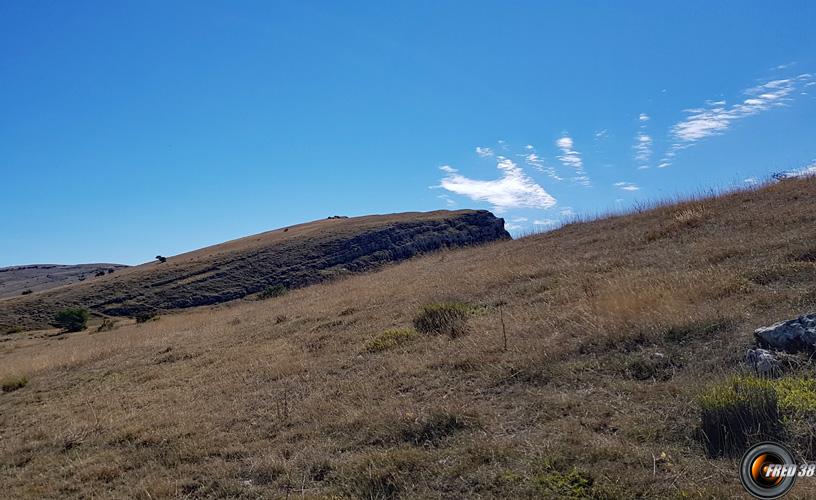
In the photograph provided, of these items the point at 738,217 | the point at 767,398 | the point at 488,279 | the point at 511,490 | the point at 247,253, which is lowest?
the point at 511,490

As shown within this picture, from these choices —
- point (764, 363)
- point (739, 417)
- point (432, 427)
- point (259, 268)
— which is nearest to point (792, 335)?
point (764, 363)

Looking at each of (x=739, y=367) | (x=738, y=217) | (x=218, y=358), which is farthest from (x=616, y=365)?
(x=738, y=217)

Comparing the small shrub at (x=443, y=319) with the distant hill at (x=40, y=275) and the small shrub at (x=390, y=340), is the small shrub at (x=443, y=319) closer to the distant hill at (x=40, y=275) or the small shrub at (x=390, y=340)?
the small shrub at (x=390, y=340)

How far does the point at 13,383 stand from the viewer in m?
12.6

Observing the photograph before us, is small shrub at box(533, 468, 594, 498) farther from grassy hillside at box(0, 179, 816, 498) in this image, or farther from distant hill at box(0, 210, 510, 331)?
distant hill at box(0, 210, 510, 331)

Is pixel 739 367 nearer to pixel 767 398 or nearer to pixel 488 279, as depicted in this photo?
pixel 767 398

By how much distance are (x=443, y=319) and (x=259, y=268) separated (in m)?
40.7

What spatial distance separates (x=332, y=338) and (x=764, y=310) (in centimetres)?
704

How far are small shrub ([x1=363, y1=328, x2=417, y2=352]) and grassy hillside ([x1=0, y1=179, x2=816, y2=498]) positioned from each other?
42 millimetres

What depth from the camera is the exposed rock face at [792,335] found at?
4.78 m

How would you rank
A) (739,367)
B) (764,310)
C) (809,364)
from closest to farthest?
(809,364) → (739,367) → (764,310)

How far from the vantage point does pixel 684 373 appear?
5059 mm

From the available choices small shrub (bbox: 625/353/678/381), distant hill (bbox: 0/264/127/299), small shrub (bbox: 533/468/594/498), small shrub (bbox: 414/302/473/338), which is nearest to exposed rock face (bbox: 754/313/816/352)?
small shrub (bbox: 625/353/678/381)

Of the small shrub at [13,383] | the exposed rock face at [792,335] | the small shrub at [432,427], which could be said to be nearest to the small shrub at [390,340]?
the small shrub at [432,427]
